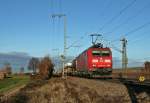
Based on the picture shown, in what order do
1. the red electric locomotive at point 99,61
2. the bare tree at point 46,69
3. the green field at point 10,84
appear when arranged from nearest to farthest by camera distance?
the red electric locomotive at point 99,61
the green field at point 10,84
the bare tree at point 46,69

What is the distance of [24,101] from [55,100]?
2220mm

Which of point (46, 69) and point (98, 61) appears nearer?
point (98, 61)

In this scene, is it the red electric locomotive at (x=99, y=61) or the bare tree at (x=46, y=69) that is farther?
the bare tree at (x=46, y=69)

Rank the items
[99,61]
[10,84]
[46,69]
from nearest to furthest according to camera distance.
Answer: [99,61] < [10,84] < [46,69]

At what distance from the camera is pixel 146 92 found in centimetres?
2288

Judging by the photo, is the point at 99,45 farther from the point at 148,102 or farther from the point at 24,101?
the point at 148,102

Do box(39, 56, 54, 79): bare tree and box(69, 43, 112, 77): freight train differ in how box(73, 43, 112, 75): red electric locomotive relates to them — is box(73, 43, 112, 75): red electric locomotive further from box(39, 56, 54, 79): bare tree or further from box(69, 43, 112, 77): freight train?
box(39, 56, 54, 79): bare tree

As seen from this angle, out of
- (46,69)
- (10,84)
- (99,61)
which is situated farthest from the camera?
(46,69)

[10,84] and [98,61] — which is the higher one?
[98,61]

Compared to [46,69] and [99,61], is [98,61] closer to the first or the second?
[99,61]

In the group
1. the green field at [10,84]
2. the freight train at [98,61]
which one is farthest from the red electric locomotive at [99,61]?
the green field at [10,84]

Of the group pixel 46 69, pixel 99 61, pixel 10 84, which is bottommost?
pixel 10 84

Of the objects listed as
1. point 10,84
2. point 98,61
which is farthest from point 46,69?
point 98,61

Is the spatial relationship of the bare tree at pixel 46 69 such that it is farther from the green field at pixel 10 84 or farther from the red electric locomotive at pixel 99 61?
the red electric locomotive at pixel 99 61
